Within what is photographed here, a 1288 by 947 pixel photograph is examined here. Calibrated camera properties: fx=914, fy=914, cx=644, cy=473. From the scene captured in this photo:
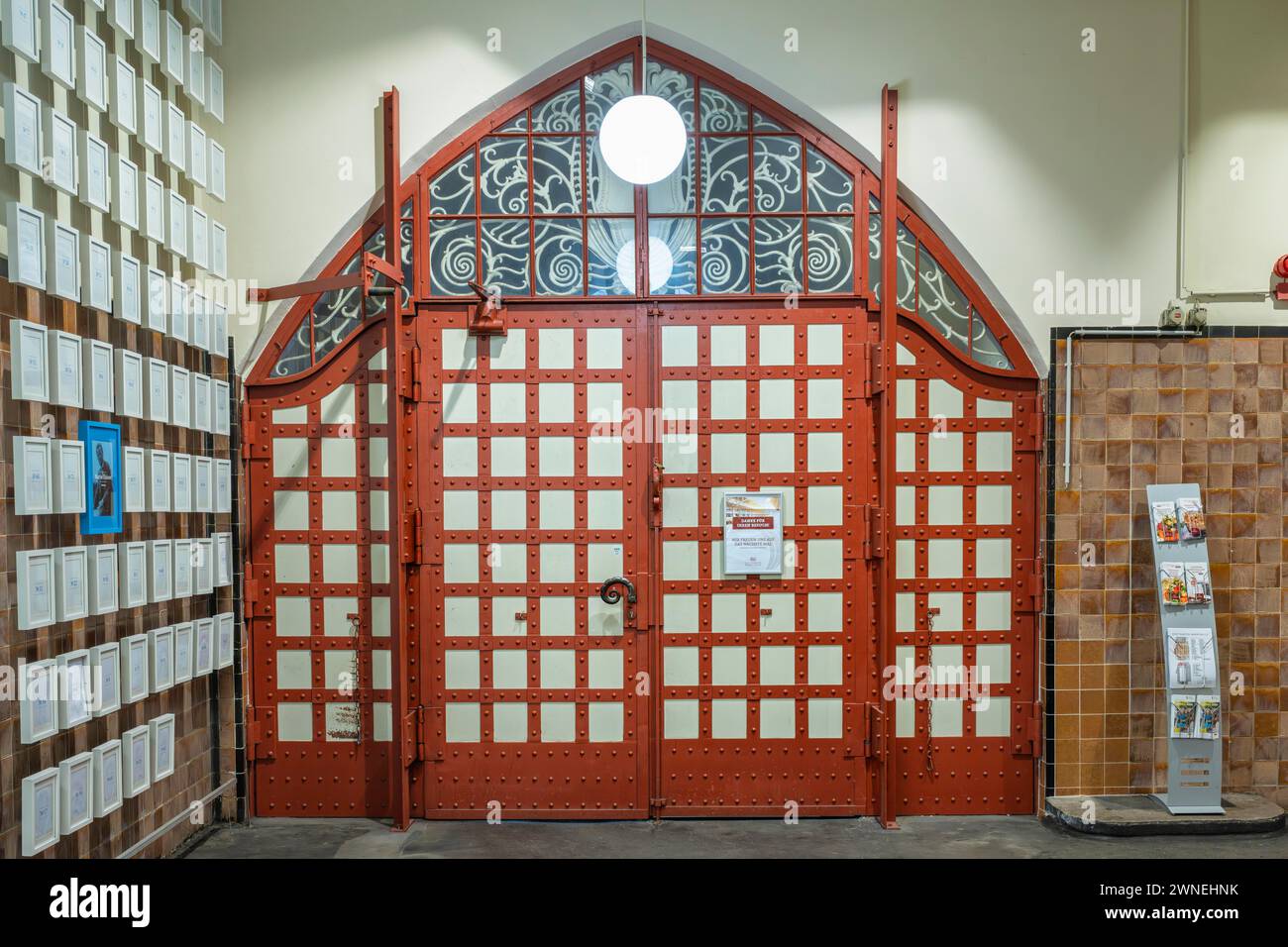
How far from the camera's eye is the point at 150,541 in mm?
3982

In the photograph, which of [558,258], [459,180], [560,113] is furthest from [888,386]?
[459,180]

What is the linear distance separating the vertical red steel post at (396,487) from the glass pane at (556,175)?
2.36 feet

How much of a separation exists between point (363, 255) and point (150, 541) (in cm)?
166

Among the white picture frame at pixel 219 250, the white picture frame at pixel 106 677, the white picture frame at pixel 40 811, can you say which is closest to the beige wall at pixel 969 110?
the white picture frame at pixel 219 250

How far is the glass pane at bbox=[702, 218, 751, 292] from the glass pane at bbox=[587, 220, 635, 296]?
1.27 feet

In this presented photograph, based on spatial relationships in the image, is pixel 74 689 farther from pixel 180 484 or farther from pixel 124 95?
pixel 124 95

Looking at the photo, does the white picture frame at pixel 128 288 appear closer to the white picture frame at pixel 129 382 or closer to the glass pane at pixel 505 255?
the white picture frame at pixel 129 382

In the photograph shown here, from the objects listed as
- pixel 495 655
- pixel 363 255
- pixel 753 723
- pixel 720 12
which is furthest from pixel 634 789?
pixel 720 12

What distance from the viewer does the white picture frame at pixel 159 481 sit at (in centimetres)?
397

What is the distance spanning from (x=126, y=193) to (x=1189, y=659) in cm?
534

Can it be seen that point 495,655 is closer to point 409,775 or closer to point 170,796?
point 409,775

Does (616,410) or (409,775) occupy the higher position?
(616,410)

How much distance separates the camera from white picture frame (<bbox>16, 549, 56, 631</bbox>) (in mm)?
3148

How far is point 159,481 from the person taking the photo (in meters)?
4.04
